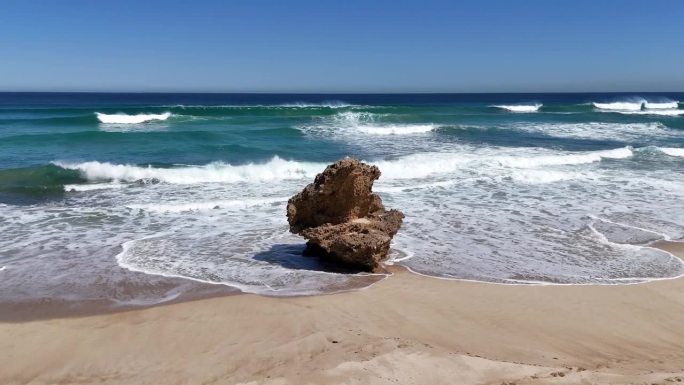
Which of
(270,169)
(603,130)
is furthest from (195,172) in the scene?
(603,130)

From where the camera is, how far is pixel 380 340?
5.13 m

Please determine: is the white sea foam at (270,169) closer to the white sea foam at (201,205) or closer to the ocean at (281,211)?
the ocean at (281,211)

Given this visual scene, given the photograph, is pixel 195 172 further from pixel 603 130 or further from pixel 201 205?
pixel 603 130

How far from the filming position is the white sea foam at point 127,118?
31516 millimetres

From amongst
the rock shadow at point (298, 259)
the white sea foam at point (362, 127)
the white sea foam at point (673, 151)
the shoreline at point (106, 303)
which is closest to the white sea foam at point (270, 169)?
the white sea foam at point (673, 151)

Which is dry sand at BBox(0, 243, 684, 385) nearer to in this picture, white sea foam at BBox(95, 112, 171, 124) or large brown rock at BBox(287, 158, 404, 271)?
large brown rock at BBox(287, 158, 404, 271)

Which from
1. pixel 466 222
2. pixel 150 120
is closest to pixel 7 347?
pixel 466 222

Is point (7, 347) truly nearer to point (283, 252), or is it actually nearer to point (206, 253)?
point (206, 253)

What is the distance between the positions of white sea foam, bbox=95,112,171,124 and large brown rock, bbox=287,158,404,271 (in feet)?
88.2

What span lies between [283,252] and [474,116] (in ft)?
110

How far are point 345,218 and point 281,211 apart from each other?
3426mm

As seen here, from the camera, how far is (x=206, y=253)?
8.20 m

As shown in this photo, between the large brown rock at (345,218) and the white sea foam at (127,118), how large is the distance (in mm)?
26875

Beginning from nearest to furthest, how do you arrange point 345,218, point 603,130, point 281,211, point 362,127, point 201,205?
point 345,218 < point 281,211 < point 201,205 < point 362,127 < point 603,130
